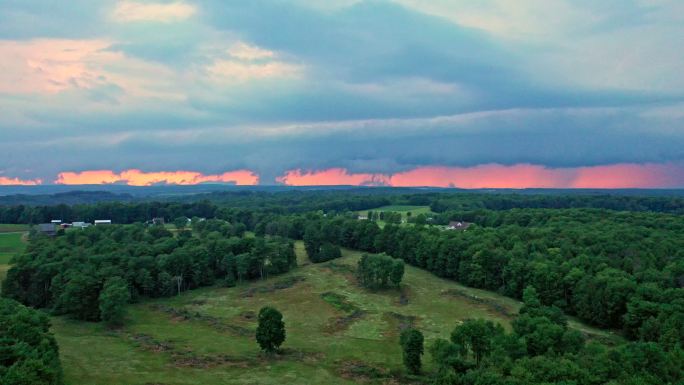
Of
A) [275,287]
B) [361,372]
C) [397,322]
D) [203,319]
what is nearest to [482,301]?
[397,322]

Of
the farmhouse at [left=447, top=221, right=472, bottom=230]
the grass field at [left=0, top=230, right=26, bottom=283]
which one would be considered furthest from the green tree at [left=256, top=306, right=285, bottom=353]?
the farmhouse at [left=447, top=221, right=472, bottom=230]

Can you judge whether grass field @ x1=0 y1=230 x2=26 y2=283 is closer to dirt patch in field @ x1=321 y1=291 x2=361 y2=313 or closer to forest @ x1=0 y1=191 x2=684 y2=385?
forest @ x1=0 y1=191 x2=684 y2=385

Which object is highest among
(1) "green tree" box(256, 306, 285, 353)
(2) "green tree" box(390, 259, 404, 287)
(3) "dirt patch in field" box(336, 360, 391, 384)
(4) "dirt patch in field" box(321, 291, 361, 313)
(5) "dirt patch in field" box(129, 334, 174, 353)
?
(2) "green tree" box(390, 259, 404, 287)

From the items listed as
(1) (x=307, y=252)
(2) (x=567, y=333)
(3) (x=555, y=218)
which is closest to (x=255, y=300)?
(1) (x=307, y=252)

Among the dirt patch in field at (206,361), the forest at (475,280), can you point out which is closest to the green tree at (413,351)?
the forest at (475,280)

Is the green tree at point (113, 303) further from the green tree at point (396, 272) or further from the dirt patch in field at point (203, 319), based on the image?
the green tree at point (396, 272)

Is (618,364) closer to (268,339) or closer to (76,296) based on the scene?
(268,339)
